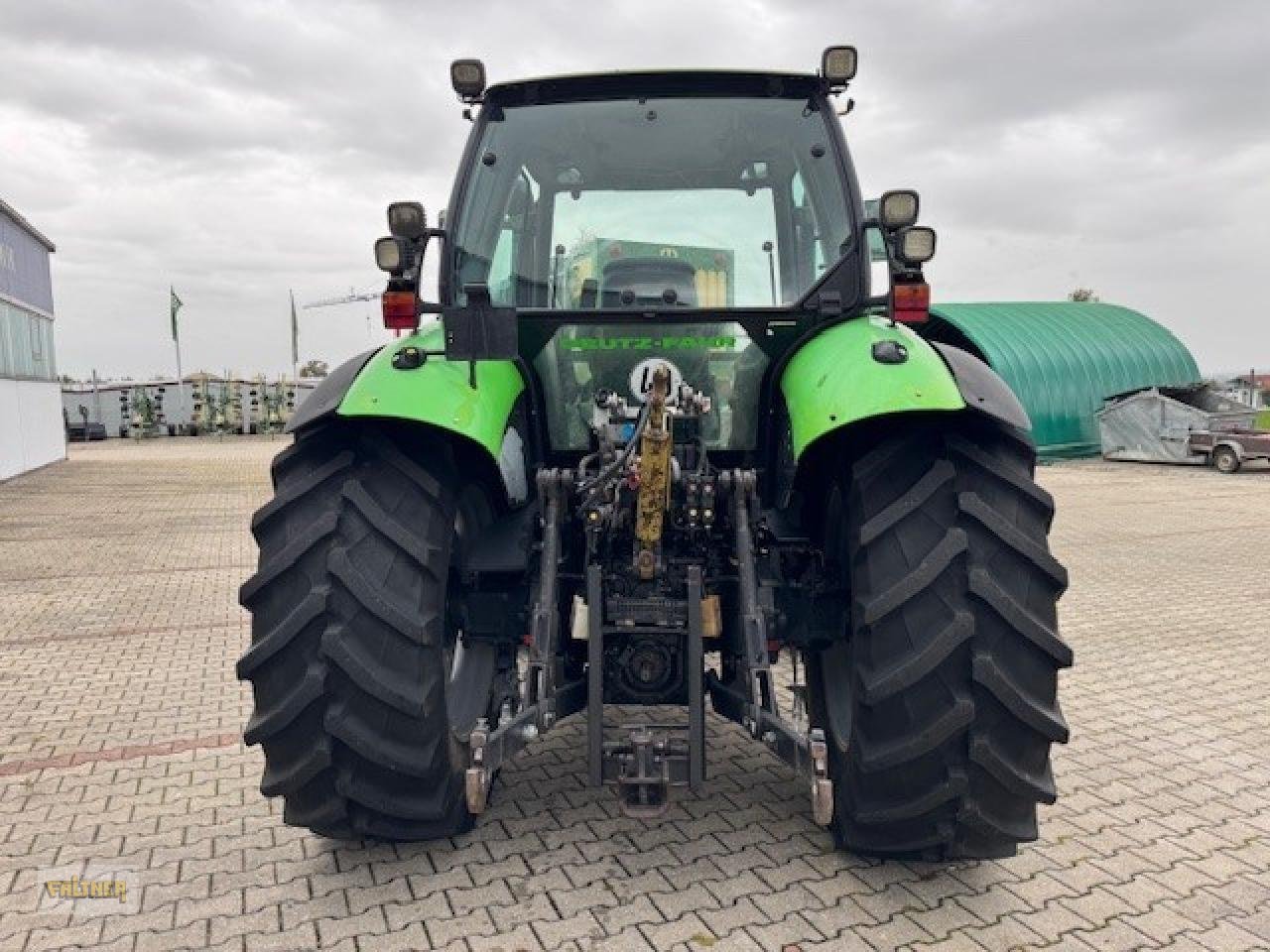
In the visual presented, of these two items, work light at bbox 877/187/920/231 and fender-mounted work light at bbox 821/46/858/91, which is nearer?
work light at bbox 877/187/920/231

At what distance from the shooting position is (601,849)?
331 cm

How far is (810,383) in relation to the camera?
10.3 ft

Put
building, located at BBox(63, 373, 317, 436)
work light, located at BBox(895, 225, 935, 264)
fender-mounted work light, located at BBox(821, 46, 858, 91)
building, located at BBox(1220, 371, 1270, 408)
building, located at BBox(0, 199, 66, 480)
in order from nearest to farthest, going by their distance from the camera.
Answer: work light, located at BBox(895, 225, 935, 264)
fender-mounted work light, located at BBox(821, 46, 858, 91)
building, located at BBox(0, 199, 66, 480)
building, located at BBox(1220, 371, 1270, 408)
building, located at BBox(63, 373, 317, 436)

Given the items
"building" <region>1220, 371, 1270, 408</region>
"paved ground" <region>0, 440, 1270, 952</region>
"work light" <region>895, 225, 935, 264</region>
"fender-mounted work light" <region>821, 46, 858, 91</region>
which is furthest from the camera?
"building" <region>1220, 371, 1270, 408</region>

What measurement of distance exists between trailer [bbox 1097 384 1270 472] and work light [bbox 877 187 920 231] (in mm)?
18803

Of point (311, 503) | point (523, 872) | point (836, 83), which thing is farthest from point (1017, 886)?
point (836, 83)

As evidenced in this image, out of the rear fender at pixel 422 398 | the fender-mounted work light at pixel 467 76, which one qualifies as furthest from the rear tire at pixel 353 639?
the fender-mounted work light at pixel 467 76

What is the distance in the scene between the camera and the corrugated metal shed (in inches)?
919

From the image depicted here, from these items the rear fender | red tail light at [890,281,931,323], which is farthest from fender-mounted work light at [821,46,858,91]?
the rear fender

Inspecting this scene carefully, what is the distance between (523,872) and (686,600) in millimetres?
1053

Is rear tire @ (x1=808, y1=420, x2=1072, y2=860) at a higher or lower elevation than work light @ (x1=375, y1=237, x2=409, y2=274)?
lower

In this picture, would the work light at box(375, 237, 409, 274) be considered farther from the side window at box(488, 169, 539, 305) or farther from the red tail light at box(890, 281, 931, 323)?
the red tail light at box(890, 281, 931, 323)

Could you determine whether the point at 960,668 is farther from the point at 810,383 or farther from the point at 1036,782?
the point at 810,383

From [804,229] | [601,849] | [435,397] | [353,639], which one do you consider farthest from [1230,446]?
[353,639]
